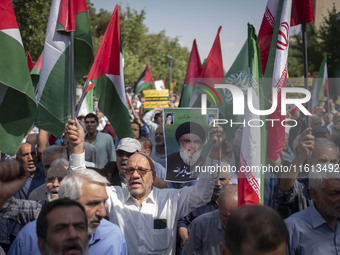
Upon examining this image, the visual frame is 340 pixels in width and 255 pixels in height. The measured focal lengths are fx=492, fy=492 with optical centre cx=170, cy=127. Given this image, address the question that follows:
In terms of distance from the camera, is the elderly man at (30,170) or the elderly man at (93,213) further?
the elderly man at (30,170)

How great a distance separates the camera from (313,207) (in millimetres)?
3766

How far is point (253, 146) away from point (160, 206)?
39.7 inches

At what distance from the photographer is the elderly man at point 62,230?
2.70 metres

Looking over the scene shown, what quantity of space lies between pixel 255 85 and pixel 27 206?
2.14 m

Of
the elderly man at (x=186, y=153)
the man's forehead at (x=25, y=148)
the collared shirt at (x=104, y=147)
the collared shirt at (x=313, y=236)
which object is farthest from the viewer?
the collared shirt at (x=104, y=147)

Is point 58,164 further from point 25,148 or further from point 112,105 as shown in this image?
point 25,148

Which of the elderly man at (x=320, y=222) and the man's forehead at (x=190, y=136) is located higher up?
the man's forehead at (x=190, y=136)

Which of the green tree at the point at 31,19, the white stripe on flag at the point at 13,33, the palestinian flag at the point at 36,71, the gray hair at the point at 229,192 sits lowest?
the gray hair at the point at 229,192

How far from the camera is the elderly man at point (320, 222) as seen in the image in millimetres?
3592

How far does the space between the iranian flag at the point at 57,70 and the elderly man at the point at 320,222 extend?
2635 millimetres

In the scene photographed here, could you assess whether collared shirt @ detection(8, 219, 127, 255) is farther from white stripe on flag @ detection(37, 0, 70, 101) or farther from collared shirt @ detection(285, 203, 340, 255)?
white stripe on flag @ detection(37, 0, 70, 101)

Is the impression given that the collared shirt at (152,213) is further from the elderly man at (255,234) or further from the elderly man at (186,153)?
the elderly man at (255,234)

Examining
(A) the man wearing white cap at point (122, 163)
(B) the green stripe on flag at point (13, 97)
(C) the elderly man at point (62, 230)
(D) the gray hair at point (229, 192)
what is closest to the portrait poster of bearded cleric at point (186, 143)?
(A) the man wearing white cap at point (122, 163)

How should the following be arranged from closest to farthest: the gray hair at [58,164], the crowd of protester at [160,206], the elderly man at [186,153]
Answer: the crowd of protester at [160,206]
the gray hair at [58,164]
the elderly man at [186,153]
